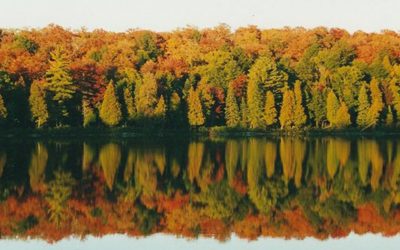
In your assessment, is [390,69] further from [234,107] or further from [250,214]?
[250,214]

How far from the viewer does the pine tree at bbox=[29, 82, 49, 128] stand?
47375 mm

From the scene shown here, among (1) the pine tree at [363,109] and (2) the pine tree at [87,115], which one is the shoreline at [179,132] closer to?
(2) the pine tree at [87,115]

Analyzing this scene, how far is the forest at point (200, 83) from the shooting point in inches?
1994

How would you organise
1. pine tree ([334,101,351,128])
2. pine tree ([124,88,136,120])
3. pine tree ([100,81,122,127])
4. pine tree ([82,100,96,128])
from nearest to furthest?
pine tree ([82,100,96,128])
pine tree ([100,81,122,127])
pine tree ([124,88,136,120])
pine tree ([334,101,351,128])

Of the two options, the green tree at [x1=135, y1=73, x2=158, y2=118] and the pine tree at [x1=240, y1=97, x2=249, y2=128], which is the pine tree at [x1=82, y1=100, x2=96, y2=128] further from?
the pine tree at [x1=240, y1=97, x2=249, y2=128]

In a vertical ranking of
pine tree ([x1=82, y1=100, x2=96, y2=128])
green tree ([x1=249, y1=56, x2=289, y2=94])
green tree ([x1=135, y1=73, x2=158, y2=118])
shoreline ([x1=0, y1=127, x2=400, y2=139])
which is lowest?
shoreline ([x1=0, y1=127, x2=400, y2=139])

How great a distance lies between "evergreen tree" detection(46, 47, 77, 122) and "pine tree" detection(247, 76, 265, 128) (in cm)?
1302

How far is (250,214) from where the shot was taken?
1564 cm

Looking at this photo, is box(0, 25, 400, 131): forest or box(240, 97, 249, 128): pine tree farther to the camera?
box(240, 97, 249, 128): pine tree

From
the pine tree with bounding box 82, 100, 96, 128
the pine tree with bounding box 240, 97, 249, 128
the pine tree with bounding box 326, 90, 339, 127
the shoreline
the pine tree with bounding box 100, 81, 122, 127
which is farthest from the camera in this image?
the pine tree with bounding box 326, 90, 339, 127

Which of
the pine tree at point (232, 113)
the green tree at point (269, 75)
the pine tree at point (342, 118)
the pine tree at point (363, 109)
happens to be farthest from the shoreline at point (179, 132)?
the green tree at point (269, 75)

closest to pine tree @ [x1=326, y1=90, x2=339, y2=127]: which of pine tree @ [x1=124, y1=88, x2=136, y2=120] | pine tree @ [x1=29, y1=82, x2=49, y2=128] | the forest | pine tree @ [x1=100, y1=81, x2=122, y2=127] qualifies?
the forest

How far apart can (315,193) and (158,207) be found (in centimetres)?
427

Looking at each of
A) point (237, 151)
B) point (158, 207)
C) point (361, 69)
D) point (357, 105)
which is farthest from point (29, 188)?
point (361, 69)
